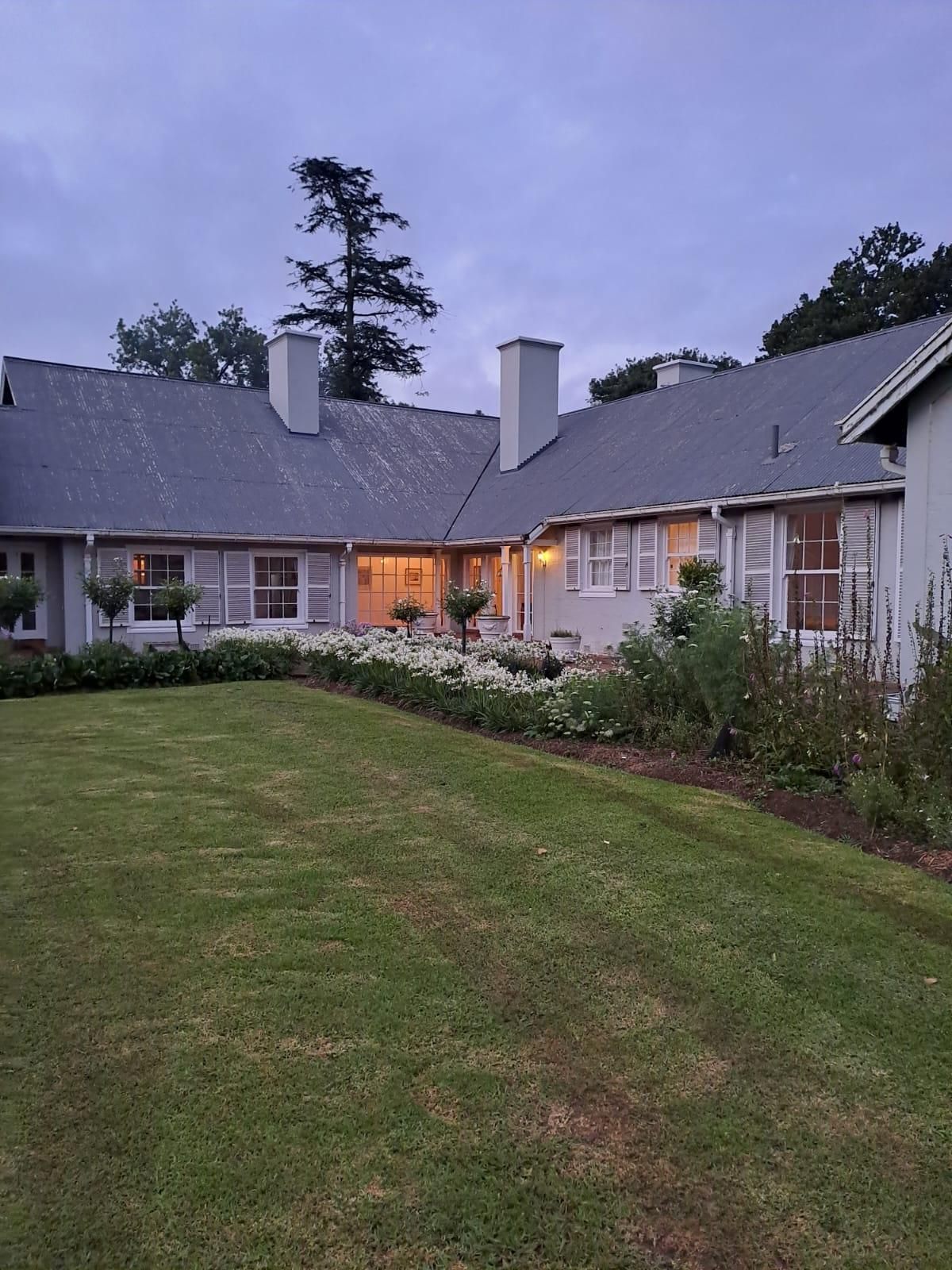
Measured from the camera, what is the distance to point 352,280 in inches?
1355

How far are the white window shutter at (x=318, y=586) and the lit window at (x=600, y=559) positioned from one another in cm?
552

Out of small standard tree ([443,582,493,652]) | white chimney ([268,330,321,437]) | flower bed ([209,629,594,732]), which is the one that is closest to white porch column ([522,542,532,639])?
small standard tree ([443,582,493,652])

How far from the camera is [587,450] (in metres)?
18.9

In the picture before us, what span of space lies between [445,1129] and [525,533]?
592 inches

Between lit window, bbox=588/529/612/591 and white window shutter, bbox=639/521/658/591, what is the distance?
0.91 metres

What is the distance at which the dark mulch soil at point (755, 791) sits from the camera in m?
5.00

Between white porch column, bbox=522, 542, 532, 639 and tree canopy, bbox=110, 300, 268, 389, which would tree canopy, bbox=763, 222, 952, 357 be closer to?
white porch column, bbox=522, 542, 532, 639

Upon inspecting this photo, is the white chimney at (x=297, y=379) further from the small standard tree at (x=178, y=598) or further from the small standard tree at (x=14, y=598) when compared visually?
the small standard tree at (x=14, y=598)

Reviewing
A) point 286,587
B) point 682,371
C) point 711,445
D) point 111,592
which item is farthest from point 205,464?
point 682,371

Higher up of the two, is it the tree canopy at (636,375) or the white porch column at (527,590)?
the tree canopy at (636,375)

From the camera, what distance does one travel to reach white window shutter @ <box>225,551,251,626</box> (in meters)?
17.4

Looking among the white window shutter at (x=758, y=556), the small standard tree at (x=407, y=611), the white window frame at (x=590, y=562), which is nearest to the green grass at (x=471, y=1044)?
the white window shutter at (x=758, y=556)

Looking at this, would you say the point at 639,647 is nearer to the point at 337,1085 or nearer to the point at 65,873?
the point at 65,873

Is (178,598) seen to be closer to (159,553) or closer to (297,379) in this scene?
(159,553)
